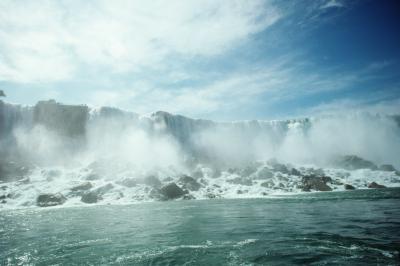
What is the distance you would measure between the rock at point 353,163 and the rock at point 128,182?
76.8 m

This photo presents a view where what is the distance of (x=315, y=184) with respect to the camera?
3002 inches

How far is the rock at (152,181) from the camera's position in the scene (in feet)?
246

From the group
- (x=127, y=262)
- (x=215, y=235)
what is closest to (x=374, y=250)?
(x=215, y=235)

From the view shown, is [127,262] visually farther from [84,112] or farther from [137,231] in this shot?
[84,112]

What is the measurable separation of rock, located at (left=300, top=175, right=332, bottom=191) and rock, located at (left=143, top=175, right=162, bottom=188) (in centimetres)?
4011

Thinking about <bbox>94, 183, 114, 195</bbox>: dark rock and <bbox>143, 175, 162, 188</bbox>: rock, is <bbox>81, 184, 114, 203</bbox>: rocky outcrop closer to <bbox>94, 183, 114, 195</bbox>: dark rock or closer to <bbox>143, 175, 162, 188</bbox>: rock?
<bbox>94, 183, 114, 195</bbox>: dark rock

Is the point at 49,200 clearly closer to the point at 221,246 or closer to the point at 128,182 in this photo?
the point at 128,182

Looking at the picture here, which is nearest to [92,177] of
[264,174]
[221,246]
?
[264,174]

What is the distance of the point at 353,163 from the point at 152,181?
7517cm

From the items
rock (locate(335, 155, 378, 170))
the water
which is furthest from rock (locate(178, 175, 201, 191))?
rock (locate(335, 155, 378, 170))

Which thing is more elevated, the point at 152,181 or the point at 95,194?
the point at 152,181

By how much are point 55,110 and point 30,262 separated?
9682 cm

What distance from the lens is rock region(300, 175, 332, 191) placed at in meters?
74.5

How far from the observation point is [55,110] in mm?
98000
